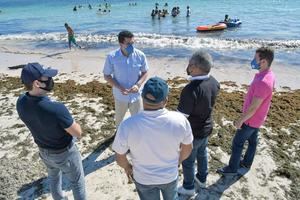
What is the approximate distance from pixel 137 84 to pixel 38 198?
2.41m

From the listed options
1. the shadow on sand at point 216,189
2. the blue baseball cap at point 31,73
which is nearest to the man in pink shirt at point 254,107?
the shadow on sand at point 216,189

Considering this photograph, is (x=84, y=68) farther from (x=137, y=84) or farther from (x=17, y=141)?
(x=137, y=84)

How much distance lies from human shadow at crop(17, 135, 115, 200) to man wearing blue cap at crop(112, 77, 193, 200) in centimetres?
230

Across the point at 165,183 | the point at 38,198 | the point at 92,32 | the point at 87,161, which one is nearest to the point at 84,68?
the point at 87,161

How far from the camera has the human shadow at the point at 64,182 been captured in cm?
500

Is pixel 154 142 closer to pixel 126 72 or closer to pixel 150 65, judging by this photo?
pixel 126 72

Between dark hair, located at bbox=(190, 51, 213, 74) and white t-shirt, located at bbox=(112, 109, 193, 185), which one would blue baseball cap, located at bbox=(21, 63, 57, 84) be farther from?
dark hair, located at bbox=(190, 51, 213, 74)

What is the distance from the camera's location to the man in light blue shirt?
5.42 metres

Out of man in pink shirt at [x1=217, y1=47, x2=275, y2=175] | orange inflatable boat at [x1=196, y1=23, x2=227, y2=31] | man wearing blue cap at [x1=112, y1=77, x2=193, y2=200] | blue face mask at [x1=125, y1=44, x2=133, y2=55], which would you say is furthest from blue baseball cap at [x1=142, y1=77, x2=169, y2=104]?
orange inflatable boat at [x1=196, y1=23, x2=227, y2=31]

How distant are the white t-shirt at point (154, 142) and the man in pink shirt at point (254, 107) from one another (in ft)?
5.34

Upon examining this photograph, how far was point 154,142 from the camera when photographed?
2969 mm

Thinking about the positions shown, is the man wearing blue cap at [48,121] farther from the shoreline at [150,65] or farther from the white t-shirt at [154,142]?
the shoreline at [150,65]

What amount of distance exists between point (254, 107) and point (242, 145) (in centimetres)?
89

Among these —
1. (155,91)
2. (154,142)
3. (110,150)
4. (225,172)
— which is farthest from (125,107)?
(155,91)
